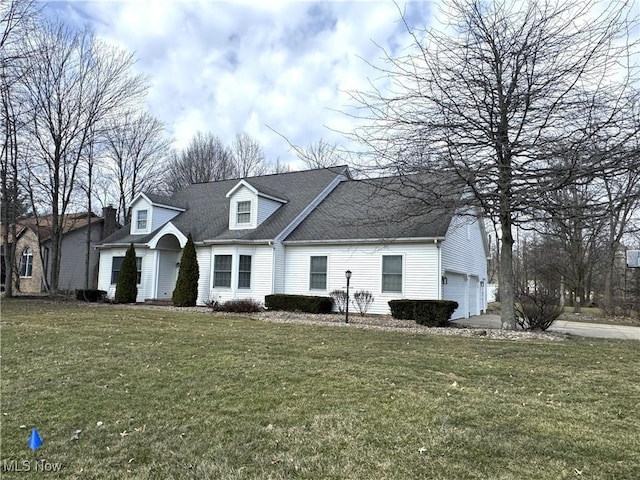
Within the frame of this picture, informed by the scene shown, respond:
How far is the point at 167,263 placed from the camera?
20.9 meters

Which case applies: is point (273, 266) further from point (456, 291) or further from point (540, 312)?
point (540, 312)

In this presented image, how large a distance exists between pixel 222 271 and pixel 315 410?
1451 cm

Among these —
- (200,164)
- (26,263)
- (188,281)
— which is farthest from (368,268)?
(200,164)

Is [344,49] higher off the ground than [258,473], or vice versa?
[344,49]

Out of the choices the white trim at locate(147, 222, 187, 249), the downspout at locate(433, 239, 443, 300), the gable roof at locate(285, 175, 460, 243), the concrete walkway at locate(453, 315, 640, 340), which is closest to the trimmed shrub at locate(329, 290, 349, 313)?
the gable roof at locate(285, 175, 460, 243)

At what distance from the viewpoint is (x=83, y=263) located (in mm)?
30062

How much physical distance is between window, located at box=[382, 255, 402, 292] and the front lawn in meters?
7.30

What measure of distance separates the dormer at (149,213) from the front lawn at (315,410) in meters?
13.8

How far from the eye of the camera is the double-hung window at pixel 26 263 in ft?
96.2

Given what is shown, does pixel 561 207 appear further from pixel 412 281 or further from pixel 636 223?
pixel 636 223

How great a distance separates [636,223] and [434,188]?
1996 cm

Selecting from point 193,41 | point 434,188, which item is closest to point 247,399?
point 434,188

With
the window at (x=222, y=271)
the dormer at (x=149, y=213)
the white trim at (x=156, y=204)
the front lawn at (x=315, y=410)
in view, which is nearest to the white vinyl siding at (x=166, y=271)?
the dormer at (x=149, y=213)

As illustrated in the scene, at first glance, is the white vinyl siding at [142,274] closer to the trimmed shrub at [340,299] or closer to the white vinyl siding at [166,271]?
the white vinyl siding at [166,271]
